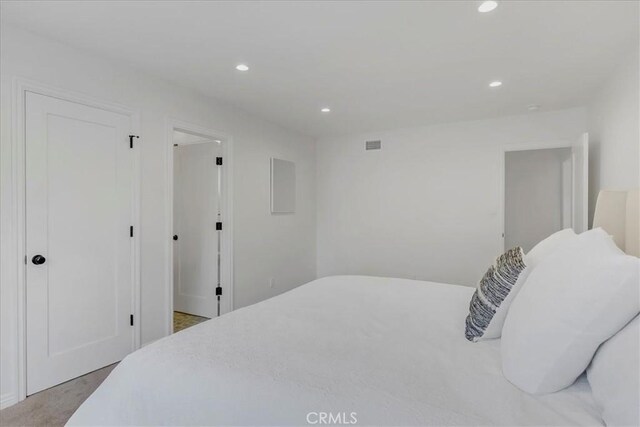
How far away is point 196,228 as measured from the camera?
4004 millimetres

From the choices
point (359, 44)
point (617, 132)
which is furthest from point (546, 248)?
point (617, 132)

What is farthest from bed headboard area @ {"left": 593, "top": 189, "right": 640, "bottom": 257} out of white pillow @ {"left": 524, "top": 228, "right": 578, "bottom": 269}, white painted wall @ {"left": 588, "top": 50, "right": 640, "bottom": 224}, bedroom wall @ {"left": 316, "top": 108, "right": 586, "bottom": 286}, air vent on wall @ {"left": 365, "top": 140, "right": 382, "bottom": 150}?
air vent on wall @ {"left": 365, "top": 140, "right": 382, "bottom": 150}

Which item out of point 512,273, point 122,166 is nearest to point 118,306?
point 122,166

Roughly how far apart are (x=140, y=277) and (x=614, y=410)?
3.02 meters

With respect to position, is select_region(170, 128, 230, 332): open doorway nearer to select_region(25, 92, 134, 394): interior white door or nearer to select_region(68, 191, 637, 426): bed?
select_region(25, 92, 134, 394): interior white door

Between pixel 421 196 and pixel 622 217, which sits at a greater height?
pixel 421 196

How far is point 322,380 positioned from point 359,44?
214 centimetres

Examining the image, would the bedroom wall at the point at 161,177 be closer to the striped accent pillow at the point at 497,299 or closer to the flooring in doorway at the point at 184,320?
the flooring in doorway at the point at 184,320

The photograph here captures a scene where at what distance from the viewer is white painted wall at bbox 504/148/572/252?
496cm

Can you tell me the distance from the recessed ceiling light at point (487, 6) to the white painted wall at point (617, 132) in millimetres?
1248

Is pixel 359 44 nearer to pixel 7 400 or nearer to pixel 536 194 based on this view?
pixel 7 400

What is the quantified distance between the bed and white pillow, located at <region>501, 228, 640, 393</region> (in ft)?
0.23

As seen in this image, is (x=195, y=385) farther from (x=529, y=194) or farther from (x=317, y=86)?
(x=529, y=194)

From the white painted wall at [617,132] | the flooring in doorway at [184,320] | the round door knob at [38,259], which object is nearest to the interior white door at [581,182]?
the white painted wall at [617,132]
